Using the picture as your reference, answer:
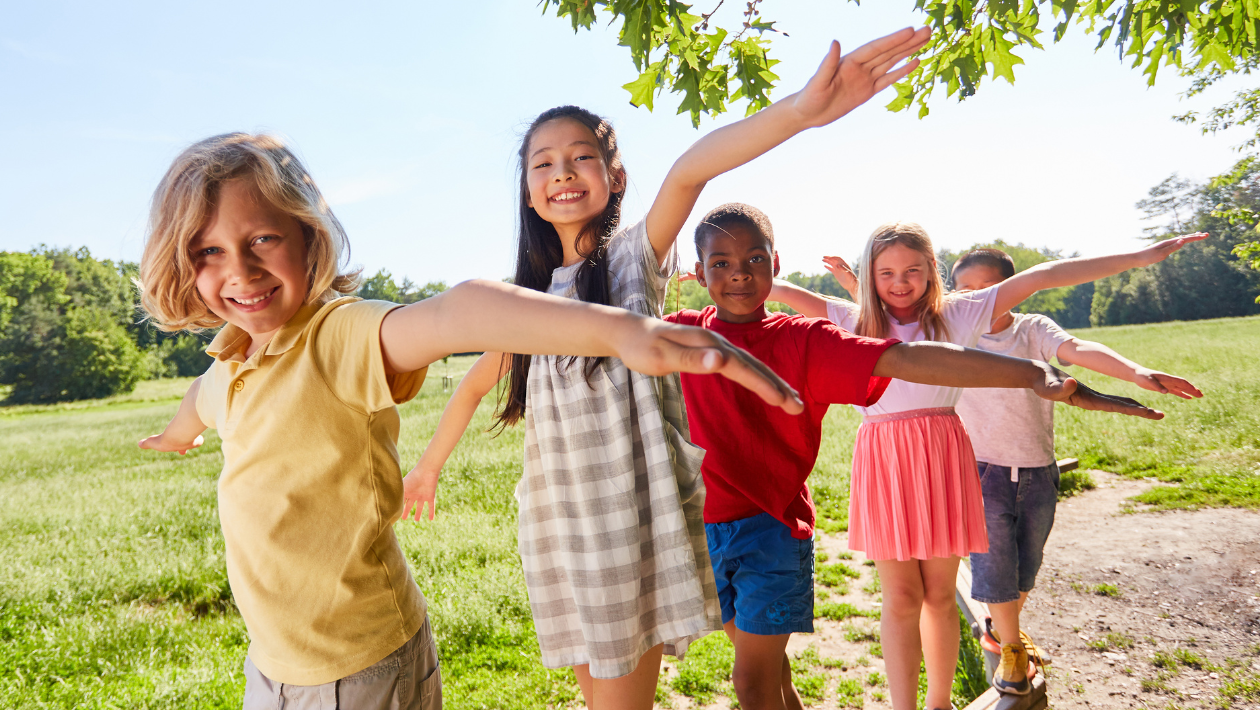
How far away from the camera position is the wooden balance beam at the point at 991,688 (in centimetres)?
319

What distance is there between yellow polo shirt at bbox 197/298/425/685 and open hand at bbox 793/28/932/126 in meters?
1.06

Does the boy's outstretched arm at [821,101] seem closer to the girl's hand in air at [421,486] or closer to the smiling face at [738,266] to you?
the smiling face at [738,266]

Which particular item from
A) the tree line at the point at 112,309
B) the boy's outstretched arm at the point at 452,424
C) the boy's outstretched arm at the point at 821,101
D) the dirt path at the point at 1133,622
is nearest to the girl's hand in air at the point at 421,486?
the boy's outstretched arm at the point at 452,424

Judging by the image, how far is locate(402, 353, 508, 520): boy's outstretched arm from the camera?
91.0 inches

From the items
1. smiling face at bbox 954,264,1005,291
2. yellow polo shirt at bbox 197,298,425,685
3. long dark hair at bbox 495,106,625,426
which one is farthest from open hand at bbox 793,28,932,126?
smiling face at bbox 954,264,1005,291

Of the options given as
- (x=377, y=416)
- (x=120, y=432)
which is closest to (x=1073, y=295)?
(x=120, y=432)

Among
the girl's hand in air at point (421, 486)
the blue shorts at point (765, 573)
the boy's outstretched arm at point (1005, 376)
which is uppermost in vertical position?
the boy's outstretched arm at point (1005, 376)

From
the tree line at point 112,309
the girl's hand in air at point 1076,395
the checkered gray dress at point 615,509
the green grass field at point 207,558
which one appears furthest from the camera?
the tree line at point 112,309

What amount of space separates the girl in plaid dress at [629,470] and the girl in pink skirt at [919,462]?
1.41 m

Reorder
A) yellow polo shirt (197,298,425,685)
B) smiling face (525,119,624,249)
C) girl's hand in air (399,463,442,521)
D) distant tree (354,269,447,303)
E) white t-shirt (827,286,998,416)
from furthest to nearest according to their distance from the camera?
distant tree (354,269,447,303) → white t-shirt (827,286,998,416) → girl's hand in air (399,463,442,521) → smiling face (525,119,624,249) → yellow polo shirt (197,298,425,685)

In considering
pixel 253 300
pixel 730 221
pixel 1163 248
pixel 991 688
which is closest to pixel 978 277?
pixel 1163 248

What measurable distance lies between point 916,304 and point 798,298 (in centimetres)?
52

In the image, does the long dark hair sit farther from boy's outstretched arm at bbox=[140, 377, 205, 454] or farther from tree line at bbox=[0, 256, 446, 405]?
tree line at bbox=[0, 256, 446, 405]

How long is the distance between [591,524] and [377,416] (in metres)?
0.59
